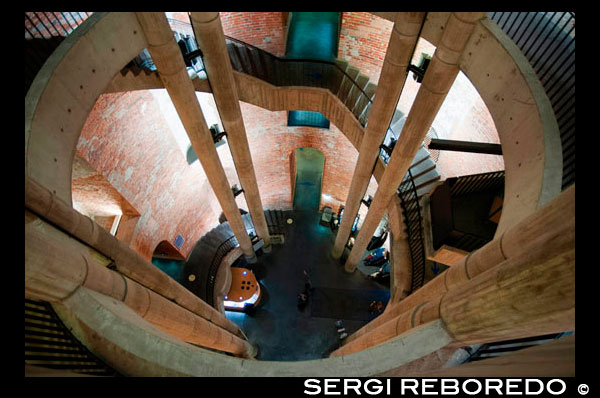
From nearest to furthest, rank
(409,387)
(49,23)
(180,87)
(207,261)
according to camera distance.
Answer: (409,387)
(49,23)
(180,87)
(207,261)

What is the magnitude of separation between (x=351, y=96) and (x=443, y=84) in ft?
12.7

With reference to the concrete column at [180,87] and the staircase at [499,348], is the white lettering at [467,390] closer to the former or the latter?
the staircase at [499,348]

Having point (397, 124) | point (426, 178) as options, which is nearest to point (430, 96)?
point (426, 178)

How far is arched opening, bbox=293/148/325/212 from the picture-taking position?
15789 mm

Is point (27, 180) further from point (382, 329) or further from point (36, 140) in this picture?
point (382, 329)

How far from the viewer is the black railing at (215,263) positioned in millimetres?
11281

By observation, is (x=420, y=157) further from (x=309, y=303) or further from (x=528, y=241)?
(x=528, y=241)

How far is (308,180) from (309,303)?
21.7ft

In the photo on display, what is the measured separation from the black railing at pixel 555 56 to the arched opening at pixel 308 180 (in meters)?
11.1

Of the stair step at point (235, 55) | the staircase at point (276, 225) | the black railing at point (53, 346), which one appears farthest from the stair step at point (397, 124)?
the black railing at point (53, 346)

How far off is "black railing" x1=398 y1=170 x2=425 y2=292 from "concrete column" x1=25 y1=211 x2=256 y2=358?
5643mm

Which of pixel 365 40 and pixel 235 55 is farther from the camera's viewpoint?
pixel 365 40

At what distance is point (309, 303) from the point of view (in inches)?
479
